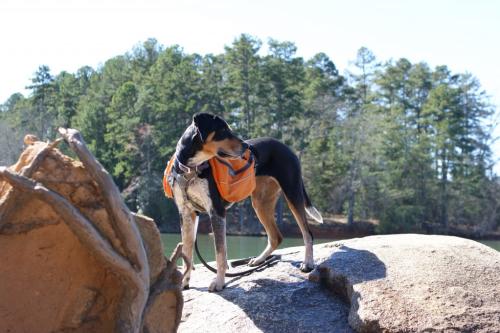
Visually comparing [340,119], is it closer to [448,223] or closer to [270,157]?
[448,223]

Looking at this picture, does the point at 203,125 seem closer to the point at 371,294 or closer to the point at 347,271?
the point at 347,271

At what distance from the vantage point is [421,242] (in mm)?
6688

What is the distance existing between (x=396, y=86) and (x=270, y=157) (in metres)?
49.5

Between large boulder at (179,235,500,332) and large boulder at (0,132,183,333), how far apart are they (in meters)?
1.96

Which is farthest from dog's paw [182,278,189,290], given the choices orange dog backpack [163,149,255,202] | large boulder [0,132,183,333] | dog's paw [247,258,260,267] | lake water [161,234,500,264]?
lake water [161,234,500,264]

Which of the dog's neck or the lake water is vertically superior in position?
the dog's neck

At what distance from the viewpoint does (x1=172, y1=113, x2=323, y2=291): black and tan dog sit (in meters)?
6.12

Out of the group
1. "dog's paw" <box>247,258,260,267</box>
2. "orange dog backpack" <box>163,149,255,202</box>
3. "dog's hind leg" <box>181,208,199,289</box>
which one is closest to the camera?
"orange dog backpack" <box>163,149,255,202</box>

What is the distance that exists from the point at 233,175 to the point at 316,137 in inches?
1545

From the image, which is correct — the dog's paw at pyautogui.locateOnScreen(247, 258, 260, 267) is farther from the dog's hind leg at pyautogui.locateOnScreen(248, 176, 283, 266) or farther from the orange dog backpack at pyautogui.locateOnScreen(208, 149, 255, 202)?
the orange dog backpack at pyautogui.locateOnScreen(208, 149, 255, 202)

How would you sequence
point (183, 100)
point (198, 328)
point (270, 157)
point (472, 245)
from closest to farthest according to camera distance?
point (198, 328)
point (472, 245)
point (270, 157)
point (183, 100)

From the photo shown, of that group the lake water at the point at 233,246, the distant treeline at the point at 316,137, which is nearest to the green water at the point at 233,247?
the lake water at the point at 233,246

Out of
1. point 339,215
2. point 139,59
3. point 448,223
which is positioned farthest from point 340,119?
point 139,59

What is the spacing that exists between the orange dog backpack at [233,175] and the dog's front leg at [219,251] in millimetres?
242
